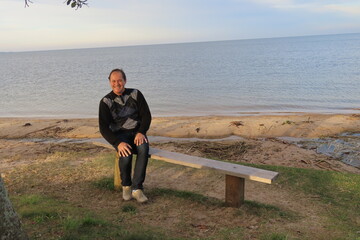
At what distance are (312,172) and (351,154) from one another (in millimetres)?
3714

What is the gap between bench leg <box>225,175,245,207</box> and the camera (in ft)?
14.9

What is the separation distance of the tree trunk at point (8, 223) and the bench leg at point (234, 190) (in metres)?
2.65

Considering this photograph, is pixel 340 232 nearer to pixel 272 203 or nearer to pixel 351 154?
pixel 272 203

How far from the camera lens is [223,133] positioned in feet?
40.2

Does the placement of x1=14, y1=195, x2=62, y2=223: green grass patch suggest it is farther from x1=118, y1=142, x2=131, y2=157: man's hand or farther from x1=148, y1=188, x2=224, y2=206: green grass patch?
x1=148, y1=188, x2=224, y2=206: green grass patch

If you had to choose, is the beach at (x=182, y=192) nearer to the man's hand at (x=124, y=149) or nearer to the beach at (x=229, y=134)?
the beach at (x=229, y=134)

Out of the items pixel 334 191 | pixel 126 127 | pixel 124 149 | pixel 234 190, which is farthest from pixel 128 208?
pixel 334 191

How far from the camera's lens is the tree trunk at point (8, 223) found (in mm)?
2754

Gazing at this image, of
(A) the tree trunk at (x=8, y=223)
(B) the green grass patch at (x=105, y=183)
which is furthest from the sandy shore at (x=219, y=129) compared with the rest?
(A) the tree trunk at (x=8, y=223)

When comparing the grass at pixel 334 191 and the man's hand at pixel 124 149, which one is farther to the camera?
the man's hand at pixel 124 149

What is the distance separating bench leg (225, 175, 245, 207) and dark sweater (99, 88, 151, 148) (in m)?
1.41

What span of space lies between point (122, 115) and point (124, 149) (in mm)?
555

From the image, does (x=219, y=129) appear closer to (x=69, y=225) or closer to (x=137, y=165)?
(x=137, y=165)

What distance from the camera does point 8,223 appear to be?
9.16 ft
